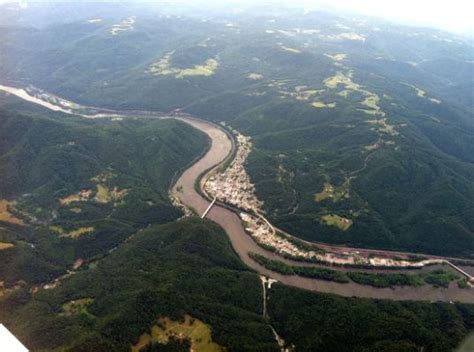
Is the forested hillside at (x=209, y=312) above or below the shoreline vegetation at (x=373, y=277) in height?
above

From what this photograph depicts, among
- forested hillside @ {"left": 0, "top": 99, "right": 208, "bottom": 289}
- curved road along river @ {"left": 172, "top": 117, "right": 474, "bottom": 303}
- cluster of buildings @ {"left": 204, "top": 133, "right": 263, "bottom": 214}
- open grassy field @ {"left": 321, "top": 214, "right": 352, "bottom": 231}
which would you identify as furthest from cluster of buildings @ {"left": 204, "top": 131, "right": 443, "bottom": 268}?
forested hillside @ {"left": 0, "top": 99, "right": 208, "bottom": 289}

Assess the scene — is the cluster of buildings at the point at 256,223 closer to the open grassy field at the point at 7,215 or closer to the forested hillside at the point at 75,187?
the forested hillside at the point at 75,187

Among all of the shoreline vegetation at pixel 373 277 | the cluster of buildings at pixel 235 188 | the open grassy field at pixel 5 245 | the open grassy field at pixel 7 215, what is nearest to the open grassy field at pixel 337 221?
the shoreline vegetation at pixel 373 277

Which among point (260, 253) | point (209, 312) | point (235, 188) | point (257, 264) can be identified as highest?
point (209, 312)

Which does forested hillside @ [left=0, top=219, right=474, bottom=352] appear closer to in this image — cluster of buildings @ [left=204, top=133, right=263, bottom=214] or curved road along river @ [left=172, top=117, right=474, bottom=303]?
A: curved road along river @ [left=172, top=117, right=474, bottom=303]

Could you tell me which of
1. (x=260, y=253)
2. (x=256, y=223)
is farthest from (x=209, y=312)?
(x=256, y=223)

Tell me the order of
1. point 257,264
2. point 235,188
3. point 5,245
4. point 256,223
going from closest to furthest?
point 5,245
point 257,264
point 256,223
point 235,188

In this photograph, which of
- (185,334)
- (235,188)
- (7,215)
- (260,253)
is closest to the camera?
(185,334)

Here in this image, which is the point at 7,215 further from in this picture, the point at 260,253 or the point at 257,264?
the point at 260,253
